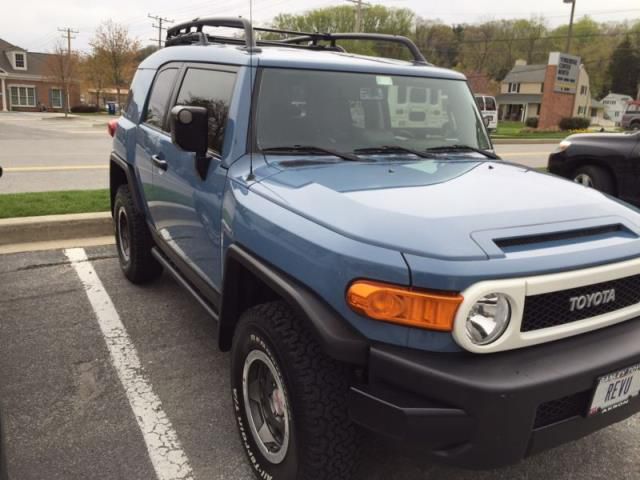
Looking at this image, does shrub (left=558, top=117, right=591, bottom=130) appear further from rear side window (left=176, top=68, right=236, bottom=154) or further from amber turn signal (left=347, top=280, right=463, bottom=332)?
amber turn signal (left=347, top=280, right=463, bottom=332)

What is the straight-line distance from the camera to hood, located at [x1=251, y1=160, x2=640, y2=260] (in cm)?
199

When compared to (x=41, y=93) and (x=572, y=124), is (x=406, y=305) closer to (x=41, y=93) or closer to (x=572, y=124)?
(x=572, y=124)

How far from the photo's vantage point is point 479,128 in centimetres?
366

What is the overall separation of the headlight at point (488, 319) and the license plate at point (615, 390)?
1.46 feet

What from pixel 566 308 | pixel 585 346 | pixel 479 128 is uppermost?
pixel 479 128

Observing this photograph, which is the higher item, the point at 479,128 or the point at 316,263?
the point at 479,128

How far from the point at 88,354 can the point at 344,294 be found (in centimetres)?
240

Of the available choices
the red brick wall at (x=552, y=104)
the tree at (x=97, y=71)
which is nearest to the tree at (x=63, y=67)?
the tree at (x=97, y=71)

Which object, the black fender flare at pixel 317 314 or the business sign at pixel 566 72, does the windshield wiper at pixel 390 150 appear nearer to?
the black fender flare at pixel 317 314

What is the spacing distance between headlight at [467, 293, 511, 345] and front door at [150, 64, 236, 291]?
57.2 inches

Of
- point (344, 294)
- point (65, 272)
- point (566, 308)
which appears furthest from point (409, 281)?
point (65, 272)

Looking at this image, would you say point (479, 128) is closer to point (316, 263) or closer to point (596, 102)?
point (316, 263)

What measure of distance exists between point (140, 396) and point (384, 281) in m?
1.96

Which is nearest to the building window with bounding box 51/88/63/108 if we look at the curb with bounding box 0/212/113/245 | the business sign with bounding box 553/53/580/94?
the business sign with bounding box 553/53/580/94
